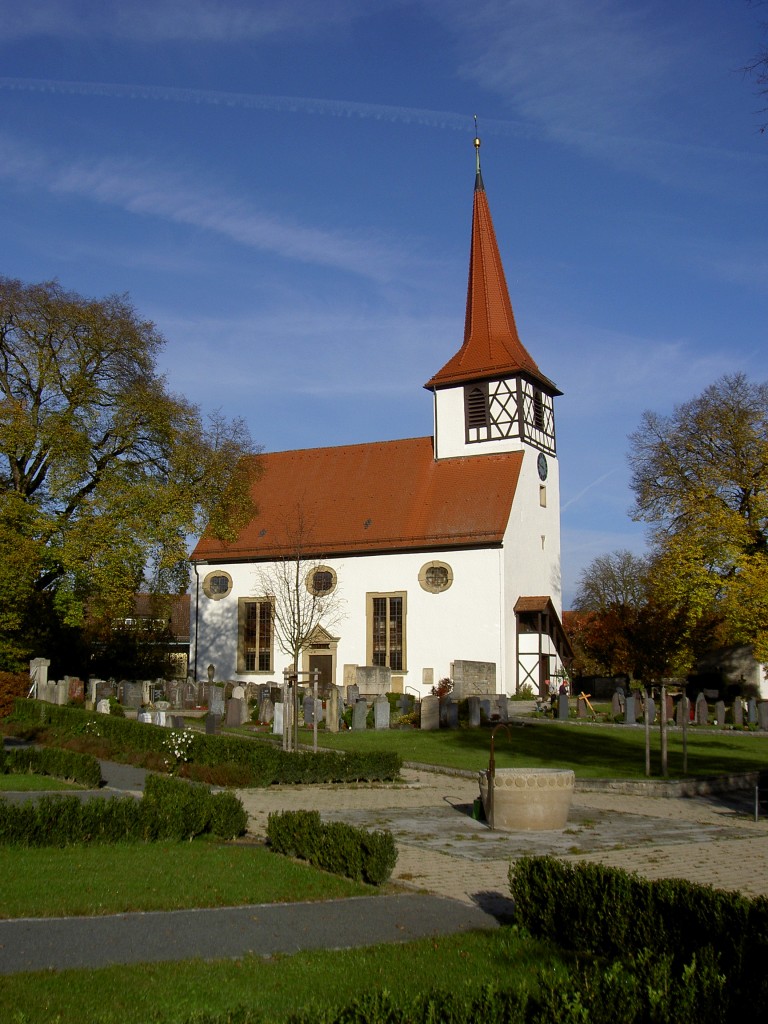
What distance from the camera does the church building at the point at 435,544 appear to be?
1416 inches

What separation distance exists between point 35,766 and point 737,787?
12631 mm

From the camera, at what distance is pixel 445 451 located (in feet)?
132

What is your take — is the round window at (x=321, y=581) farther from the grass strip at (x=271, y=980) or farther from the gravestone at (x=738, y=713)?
the grass strip at (x=271, y=980)

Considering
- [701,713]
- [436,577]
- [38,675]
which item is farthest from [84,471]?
[701,713]

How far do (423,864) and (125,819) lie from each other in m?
3.40

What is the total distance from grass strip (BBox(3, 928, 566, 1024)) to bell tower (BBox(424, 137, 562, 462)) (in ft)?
106

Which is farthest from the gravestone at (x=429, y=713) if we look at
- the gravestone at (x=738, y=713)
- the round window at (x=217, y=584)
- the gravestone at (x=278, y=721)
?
the round window at (x=217, y=584)

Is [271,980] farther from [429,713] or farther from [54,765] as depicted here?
[429,713]

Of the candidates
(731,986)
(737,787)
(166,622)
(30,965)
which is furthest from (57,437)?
(731,986)

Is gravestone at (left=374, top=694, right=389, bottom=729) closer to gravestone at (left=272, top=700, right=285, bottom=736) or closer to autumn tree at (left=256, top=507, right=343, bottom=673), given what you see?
gravestone at (left=272, top=700, right=285, bottom=736)

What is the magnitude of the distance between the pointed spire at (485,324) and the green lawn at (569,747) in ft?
52.1

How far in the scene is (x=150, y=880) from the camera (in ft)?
30.0

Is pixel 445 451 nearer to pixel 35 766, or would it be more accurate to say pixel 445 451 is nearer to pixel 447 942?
pixel 35 766

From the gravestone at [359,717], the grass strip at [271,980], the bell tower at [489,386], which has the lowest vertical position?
the gravestone at [359,717]
